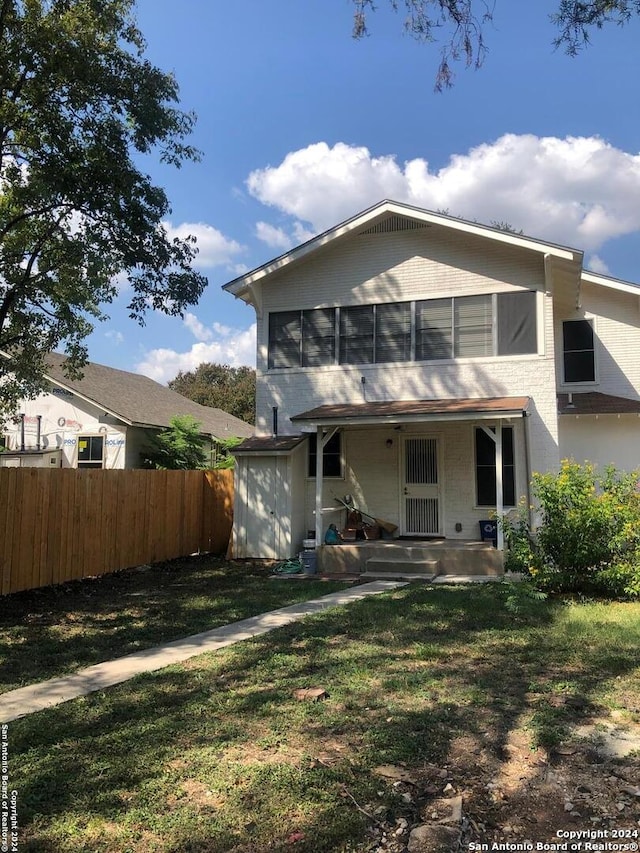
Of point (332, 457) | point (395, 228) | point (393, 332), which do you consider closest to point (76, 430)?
point (332, 457)

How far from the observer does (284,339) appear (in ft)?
47.5

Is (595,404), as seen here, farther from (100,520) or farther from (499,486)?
(100,520)

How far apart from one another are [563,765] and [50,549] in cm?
873

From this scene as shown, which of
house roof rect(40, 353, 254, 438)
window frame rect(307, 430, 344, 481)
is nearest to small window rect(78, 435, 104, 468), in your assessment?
house roof rect(40, 353, 254, 438)

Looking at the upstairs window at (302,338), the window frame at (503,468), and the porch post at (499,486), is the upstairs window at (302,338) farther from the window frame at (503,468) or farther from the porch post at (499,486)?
the porch post at (499,486)

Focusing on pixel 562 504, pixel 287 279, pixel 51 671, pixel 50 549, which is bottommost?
pixel 51 671

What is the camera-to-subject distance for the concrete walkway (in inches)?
195

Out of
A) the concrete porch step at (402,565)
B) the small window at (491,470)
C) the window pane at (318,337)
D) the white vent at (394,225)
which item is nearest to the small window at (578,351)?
the small window at (491,470)

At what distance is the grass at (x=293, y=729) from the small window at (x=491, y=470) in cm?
543

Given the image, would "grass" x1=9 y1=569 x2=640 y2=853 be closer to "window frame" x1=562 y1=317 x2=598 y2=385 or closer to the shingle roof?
the shingle roof

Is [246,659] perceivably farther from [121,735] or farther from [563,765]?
[563,765]

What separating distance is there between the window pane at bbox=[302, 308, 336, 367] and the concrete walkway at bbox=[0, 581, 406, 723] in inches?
259

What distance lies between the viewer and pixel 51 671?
5.80 meters

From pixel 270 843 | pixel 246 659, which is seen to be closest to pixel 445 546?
pixel 246 659
